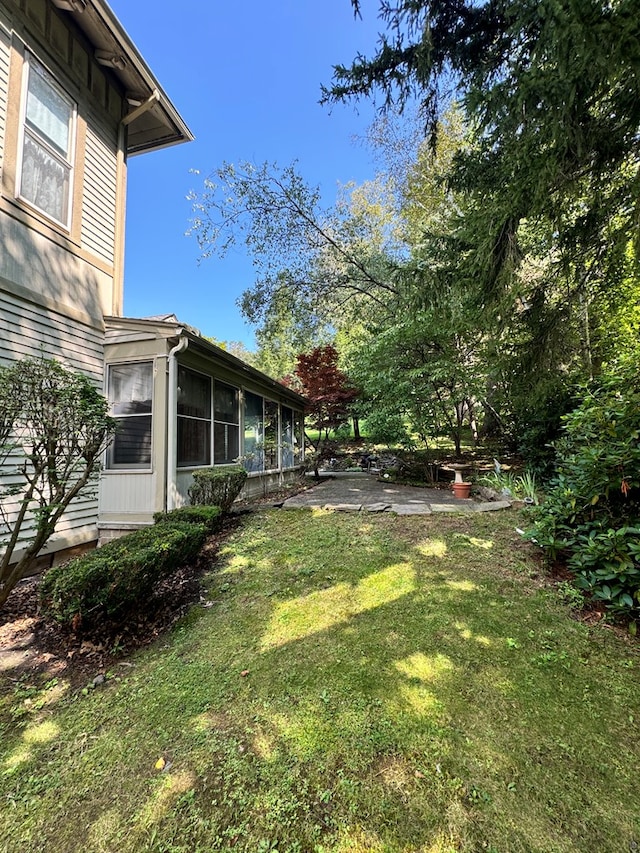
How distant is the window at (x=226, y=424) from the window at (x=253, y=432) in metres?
0.44

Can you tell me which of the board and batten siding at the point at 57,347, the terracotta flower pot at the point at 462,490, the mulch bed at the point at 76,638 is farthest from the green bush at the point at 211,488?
the terracotta flower pot at the point at 462,490

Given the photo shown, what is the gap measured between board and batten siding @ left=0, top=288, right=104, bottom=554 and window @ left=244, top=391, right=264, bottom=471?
3449 millimetres

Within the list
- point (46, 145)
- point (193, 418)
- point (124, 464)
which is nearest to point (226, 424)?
point (193, 418)

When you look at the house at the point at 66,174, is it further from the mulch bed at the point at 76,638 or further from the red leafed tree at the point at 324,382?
the red leafed tree at the point at 324,382

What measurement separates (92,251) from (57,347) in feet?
5.50

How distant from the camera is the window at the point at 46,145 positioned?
446cm

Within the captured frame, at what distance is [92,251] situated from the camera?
5410 millimetres

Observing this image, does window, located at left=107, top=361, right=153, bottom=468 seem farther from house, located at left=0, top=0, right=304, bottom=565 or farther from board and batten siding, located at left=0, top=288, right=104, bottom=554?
board and batten siding, located at left=0, top=288, right=104, bottom=554

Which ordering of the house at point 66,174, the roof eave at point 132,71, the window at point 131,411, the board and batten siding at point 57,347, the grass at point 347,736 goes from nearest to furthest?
the grass at point 347,736, the board and batten siding at point 57,347, the house at point 66,174, the roof eave at point 132,71, the window at point 131,411

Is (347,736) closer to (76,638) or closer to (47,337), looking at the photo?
(76,638)

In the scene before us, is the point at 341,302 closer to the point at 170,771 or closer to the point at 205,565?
the point at 205,565

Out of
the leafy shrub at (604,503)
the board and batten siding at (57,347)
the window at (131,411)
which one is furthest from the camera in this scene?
the window at (131,411)

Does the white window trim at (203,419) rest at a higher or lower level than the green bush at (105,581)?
higher

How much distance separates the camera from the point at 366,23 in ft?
13.4
